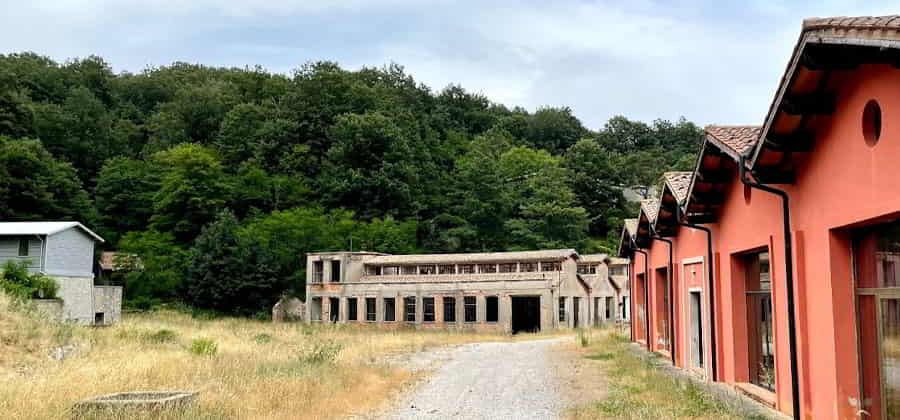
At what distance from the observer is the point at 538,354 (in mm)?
23172

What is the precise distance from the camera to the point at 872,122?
22.4 feet

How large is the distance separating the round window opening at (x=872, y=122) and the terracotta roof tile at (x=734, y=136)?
219 cm

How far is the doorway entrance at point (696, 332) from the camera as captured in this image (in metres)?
15.3

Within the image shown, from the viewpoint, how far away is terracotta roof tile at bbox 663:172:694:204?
46.7ft

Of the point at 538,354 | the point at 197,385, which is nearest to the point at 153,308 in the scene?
the point at 538,354

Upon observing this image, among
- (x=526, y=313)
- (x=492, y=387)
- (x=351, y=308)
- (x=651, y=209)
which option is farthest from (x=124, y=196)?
(x=492, y=387)

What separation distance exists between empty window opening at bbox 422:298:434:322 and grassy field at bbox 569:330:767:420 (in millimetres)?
24848

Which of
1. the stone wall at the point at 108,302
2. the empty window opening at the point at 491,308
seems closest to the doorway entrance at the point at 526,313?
the empty window opening at the point at 491,308

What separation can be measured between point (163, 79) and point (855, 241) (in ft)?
275

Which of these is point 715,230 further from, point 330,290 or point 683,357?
point 330,290

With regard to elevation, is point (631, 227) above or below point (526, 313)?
above

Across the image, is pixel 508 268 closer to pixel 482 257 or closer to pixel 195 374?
pixel 482 257

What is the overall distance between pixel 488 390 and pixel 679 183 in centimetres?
576

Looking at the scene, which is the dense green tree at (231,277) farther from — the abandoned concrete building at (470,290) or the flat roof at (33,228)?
the flat roof at (33,228)
